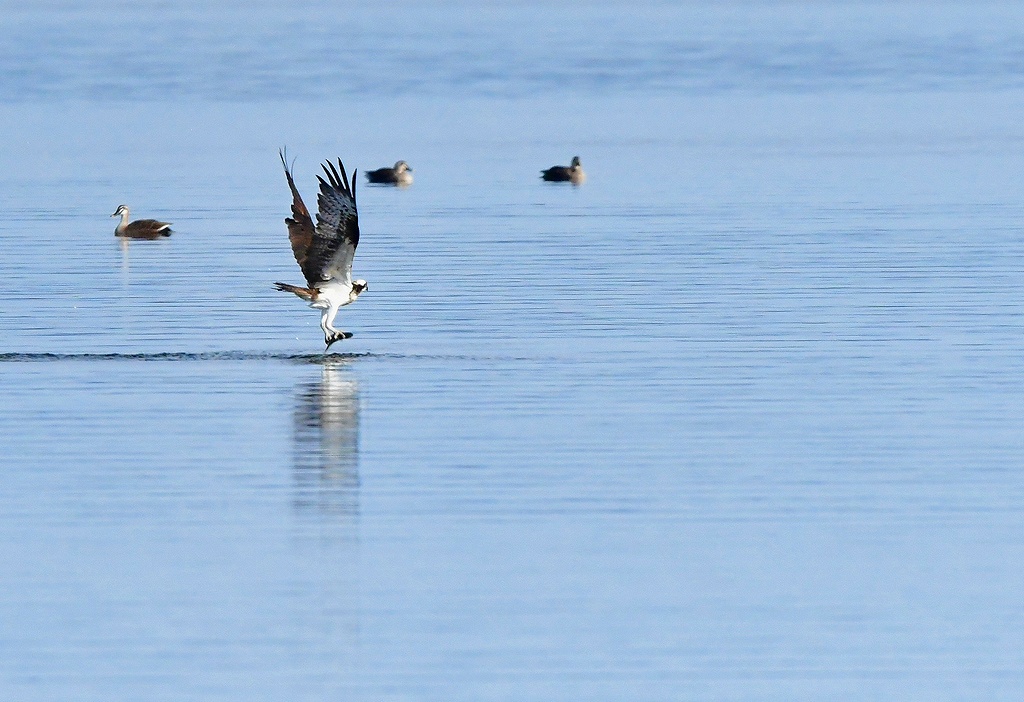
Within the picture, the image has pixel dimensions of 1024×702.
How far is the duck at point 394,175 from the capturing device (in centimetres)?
4166

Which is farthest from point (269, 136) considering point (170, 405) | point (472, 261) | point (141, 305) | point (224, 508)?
point (224, 508)

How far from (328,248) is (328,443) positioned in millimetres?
3621

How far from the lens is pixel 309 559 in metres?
13.4

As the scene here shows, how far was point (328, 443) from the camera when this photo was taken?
55.3ft

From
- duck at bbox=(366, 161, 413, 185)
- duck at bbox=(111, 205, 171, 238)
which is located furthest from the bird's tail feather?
duck at bbox=(366, 161, 413, 185)

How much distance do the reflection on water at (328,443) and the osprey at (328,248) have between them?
0.60m

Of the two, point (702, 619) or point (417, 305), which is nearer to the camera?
point (702, 619)

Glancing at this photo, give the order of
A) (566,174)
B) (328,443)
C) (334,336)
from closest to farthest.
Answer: (328,443) < (334,336) < (566,174)

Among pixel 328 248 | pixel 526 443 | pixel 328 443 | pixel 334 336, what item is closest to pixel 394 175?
pixel 334 336

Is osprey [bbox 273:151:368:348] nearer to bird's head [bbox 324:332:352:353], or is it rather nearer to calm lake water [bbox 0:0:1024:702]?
bird's head [bbox 324:332:352:353]

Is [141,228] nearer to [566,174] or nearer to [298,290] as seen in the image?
[566,174]

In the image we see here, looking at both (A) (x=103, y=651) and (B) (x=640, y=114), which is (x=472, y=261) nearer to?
(A) (x=103, y=651)

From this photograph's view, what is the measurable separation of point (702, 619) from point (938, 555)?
177cm

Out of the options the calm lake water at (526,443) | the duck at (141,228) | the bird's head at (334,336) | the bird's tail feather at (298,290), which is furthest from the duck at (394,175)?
the bird's tail feather at (298,290)
